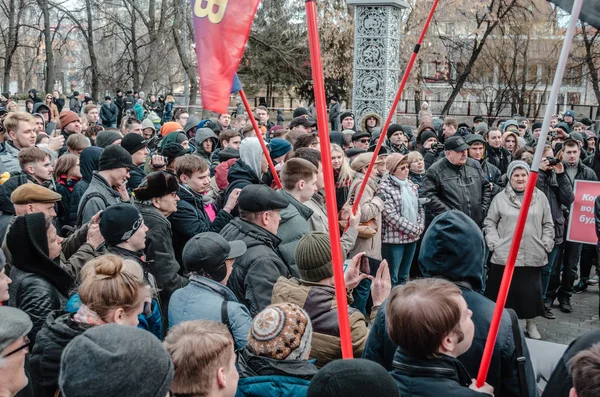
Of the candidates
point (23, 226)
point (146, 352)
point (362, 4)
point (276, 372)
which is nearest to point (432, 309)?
point (276, 372)

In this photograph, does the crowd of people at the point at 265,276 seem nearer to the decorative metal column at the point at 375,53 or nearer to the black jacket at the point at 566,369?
the black jacket at the point at 566,369

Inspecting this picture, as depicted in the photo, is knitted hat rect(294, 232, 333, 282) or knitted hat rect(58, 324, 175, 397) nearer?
knitted hat rect(58, 324, 175, 397)

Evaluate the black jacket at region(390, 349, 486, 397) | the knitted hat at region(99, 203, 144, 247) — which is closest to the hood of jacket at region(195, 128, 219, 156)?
the knitted hat at region(99, 203, 144, 247)

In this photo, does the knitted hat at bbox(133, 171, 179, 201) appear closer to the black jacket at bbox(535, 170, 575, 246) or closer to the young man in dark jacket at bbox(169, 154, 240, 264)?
the young man in dark jacket at bbox(169, 154, 240, 264)

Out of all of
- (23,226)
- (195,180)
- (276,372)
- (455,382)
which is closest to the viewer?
(455,382)

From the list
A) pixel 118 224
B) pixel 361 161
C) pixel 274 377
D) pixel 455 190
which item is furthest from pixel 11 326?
pixel 455 190

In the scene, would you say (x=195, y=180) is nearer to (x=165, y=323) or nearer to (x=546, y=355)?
(x=165, y=323)

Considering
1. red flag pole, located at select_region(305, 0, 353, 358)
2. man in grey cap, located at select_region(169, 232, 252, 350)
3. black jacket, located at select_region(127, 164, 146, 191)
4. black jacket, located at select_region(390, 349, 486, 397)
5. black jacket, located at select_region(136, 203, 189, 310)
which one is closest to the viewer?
black jacket, located at select_region(390, 349, 486, 397)

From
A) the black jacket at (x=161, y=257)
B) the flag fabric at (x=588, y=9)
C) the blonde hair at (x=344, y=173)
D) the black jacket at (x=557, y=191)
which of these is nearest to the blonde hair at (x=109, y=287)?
the black jacket at (x=161, y=257)

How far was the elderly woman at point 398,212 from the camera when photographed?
630 cm

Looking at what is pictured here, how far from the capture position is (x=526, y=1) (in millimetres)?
26766

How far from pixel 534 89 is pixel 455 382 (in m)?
34.8

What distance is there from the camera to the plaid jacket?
629 centimetres

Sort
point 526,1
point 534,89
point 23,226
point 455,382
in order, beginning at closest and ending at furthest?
1. point 455,382
2. point 23,226
3. point 526,1
4. point 534,89
